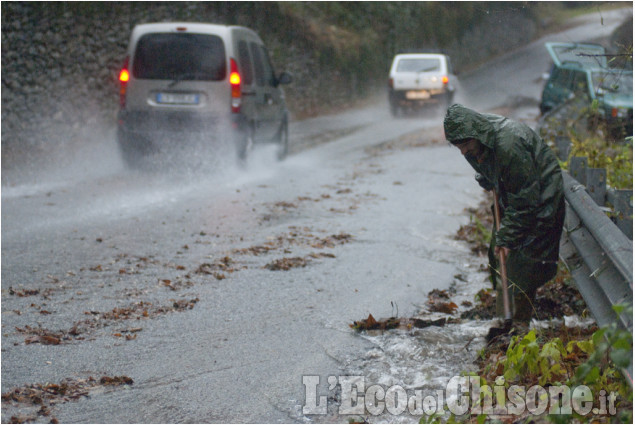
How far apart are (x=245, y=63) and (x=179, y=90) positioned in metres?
1.30

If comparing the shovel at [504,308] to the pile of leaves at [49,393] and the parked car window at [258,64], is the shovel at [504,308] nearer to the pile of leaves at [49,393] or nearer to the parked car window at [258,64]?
the pile of leaves at [49,393]

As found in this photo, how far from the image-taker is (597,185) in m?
6.22

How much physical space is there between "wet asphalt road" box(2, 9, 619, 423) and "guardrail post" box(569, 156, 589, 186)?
125cm

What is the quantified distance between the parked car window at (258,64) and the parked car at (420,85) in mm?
12613

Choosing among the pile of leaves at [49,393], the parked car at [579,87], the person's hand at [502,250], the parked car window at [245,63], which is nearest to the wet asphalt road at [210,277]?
the pile of leaves at [49,393]

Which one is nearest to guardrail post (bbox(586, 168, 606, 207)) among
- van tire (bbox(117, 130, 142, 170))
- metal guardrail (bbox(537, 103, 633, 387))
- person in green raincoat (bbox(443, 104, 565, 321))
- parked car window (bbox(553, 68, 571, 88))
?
metal guardrail (bbox(537, 103, 633, 387))

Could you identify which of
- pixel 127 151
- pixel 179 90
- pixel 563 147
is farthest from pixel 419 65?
pixel 563 147

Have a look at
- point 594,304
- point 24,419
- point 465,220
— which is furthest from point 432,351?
point 465,220

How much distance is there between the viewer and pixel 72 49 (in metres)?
16.7

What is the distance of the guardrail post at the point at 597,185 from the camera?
6.20m

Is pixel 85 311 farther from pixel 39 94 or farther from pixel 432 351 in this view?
pixel 39 94

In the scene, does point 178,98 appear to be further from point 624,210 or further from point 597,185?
point 624,210

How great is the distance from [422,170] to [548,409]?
1086cm

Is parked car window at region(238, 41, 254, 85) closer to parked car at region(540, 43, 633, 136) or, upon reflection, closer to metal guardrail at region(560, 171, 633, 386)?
parked car at region(540, 43, 633, 136)
